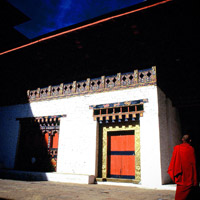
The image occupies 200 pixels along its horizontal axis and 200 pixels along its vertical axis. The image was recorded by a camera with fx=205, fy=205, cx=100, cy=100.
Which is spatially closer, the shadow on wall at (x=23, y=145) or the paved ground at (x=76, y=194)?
the paved ground at (x=76, y=194)

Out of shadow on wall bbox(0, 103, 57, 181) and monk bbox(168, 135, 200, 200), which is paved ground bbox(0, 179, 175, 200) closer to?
monk bbox(168, 135, 200, 200)

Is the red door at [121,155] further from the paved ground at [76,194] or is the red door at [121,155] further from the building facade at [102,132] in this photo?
the paved ground at [76,194]

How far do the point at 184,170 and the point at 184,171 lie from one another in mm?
13

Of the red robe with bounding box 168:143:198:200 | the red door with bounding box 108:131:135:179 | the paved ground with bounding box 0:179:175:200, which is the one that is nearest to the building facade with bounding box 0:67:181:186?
the red door with bounding box 108:131:135:179

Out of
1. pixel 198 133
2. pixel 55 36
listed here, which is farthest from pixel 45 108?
pixel 198 133

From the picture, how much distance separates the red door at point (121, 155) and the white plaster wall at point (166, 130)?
832mm

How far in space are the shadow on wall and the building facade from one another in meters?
0.03

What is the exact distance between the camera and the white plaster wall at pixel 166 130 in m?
5.34

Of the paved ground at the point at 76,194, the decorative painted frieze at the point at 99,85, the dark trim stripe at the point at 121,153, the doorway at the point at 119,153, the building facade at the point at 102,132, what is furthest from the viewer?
the decorative painted frieze at the point at 99,85

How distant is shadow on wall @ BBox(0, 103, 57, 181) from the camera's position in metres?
6.99

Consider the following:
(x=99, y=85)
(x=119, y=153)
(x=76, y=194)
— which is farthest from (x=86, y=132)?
(x=76, y=194)

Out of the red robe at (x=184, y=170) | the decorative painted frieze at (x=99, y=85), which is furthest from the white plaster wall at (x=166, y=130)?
the red robe at (x=184, y=170)

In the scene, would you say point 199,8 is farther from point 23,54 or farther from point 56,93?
point 23,54

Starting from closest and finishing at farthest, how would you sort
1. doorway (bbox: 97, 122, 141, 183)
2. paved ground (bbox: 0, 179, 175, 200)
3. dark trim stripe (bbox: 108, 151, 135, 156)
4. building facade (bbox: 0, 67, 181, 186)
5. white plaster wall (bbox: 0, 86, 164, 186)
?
paved ground (bbox: 0, 179, 175, 200) < white plaster wall (bbox: 0, 86, 164, 186) < building facade (bbox: 0, 67, 181, 186) < doorway (bbox: 97, 122, 141, 183) < dark trim stripe (bbox: 108, 151, 135, 156)
